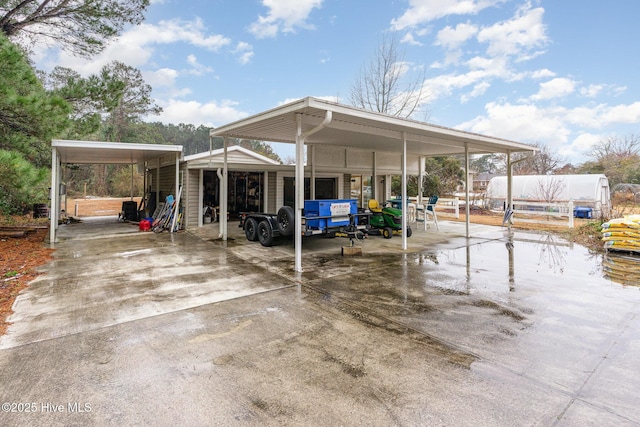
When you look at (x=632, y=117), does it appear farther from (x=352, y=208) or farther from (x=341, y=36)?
(x=352, y=208)

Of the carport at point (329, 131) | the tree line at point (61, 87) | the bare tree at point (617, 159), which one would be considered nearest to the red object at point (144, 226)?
the tree line at point (61, 87)

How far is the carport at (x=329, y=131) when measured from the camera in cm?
549

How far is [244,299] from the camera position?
13.6ft

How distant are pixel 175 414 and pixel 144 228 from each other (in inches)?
391

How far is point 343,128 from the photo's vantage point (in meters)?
6.90

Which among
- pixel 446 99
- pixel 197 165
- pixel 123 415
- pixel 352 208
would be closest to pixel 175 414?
pixel 123 415

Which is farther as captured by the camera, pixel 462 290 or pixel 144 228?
pixel 144 228

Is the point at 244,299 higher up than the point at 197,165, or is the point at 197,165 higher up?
the point at 197,165

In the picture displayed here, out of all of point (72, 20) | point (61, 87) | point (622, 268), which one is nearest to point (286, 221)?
point (61, 87)

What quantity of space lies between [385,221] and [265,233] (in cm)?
363

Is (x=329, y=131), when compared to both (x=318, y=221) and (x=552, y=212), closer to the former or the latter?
(x=318, y=221)

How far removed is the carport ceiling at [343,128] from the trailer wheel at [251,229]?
234 centimetres

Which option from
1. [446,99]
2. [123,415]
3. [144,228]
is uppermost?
[446,99]

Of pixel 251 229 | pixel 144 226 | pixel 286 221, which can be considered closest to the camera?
pixel 286 221
